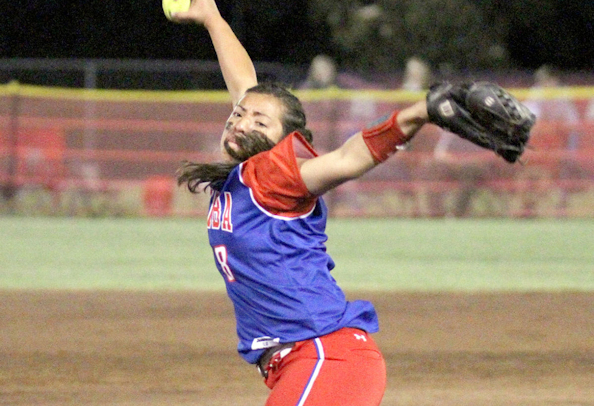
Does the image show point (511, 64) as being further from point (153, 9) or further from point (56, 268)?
point (56, 268)

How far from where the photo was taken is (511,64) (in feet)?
76.0

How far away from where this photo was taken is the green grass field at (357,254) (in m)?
8.28

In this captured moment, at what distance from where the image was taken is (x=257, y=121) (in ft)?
10.1

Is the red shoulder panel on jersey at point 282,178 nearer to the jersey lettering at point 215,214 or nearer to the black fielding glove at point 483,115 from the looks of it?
the jersey lettering at point 215,214

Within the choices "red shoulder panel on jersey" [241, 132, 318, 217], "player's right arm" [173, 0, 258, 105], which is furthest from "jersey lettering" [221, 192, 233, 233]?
"player's right arm" [173, 0, 258, 105]

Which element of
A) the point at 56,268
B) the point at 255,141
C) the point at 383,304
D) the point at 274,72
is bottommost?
the point at 274,72

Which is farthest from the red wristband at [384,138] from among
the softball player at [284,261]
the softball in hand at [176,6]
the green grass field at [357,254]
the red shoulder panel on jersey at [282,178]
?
the green grass field at [357,254]

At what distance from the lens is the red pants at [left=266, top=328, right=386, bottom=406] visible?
2865 mm

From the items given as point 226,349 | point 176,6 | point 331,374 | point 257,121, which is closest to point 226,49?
point 176,6

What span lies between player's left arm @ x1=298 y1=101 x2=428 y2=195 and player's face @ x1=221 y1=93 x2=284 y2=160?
0.36 m

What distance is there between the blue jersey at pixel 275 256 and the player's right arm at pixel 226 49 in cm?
85

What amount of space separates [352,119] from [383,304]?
723 cm

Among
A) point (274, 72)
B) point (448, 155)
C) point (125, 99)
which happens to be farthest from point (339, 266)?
point (274, 72)

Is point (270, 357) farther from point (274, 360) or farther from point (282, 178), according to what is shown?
point (282, 178)
